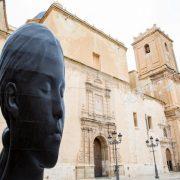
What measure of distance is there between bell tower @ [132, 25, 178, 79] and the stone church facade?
2622 millimetres

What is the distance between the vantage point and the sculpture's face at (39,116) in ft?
4.65

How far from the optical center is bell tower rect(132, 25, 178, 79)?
27720 mm

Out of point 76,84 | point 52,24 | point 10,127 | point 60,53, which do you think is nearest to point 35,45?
point 60,53

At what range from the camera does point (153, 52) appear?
28.8 meters

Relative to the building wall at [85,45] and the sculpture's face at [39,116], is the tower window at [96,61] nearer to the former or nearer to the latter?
the building wall at [85,45]

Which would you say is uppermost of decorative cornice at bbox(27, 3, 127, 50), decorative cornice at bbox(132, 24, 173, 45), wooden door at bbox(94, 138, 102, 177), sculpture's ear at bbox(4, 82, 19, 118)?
decorative cornice at bbox(132, 24, 173, 45)

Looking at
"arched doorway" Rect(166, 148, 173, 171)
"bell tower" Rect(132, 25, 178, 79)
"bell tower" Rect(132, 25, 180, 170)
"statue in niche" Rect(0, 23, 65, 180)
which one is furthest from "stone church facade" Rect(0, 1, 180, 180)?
"statue in niche" Rect(0, 23, 65, 180)

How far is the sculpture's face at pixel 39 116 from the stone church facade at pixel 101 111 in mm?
10723

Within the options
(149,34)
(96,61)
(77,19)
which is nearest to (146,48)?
(149,34)

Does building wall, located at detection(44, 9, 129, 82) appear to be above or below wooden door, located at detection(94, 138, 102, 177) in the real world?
above

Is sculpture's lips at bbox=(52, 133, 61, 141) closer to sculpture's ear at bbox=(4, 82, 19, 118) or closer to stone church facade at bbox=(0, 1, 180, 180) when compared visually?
sculpture's ear at bbox=(4, 82, 19, 118)

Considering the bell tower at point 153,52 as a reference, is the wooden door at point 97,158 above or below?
below

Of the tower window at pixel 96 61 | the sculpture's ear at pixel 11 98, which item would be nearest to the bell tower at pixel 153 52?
the tower window at pixel 96 61

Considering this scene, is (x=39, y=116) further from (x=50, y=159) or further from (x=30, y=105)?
(x=50, y=159)
